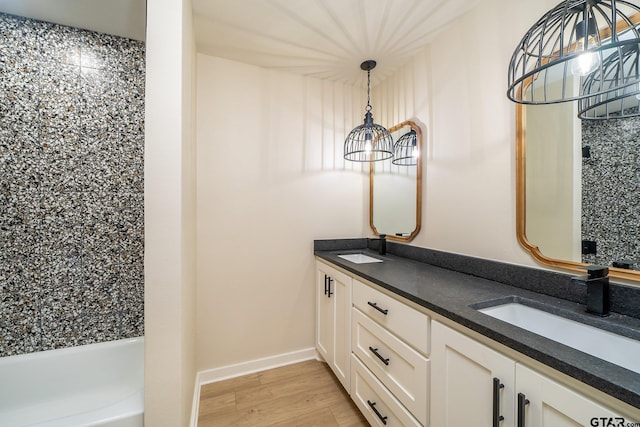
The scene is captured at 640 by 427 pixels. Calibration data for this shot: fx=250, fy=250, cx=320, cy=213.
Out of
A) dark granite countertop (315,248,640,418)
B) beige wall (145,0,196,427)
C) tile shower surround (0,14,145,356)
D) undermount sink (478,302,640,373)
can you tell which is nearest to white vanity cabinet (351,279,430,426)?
dark granite countertop (315,248,640,418)

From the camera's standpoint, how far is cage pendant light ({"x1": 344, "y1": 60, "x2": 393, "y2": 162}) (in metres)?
1.95

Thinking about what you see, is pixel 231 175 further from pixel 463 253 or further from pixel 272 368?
pixel 463 253

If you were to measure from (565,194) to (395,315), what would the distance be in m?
0.93

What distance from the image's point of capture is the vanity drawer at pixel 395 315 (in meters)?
1.07

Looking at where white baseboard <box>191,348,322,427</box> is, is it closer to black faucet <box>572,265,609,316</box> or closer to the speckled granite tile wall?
black faucet <box>572,265,609,316</box>

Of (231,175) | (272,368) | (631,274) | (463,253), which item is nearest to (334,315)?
(272,368)

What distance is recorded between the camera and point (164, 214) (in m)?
1.08

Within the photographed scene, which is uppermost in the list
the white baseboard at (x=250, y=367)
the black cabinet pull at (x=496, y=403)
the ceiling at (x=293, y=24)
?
the ceiling at (x=293, y=24)

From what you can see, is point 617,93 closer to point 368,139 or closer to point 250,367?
point 368,139

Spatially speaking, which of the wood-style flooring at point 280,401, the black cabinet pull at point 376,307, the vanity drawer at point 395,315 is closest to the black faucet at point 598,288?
the vanity drawer at point 395,315

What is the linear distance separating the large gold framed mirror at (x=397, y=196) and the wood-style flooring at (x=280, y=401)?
1.27 meters

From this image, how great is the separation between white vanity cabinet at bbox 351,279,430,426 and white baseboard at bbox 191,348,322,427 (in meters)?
0.74

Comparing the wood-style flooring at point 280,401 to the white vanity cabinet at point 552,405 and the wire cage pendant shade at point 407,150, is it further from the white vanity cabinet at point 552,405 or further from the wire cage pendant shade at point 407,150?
the wire cage pendant shade at point 407,150

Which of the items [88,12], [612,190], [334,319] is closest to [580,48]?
[612,190]
